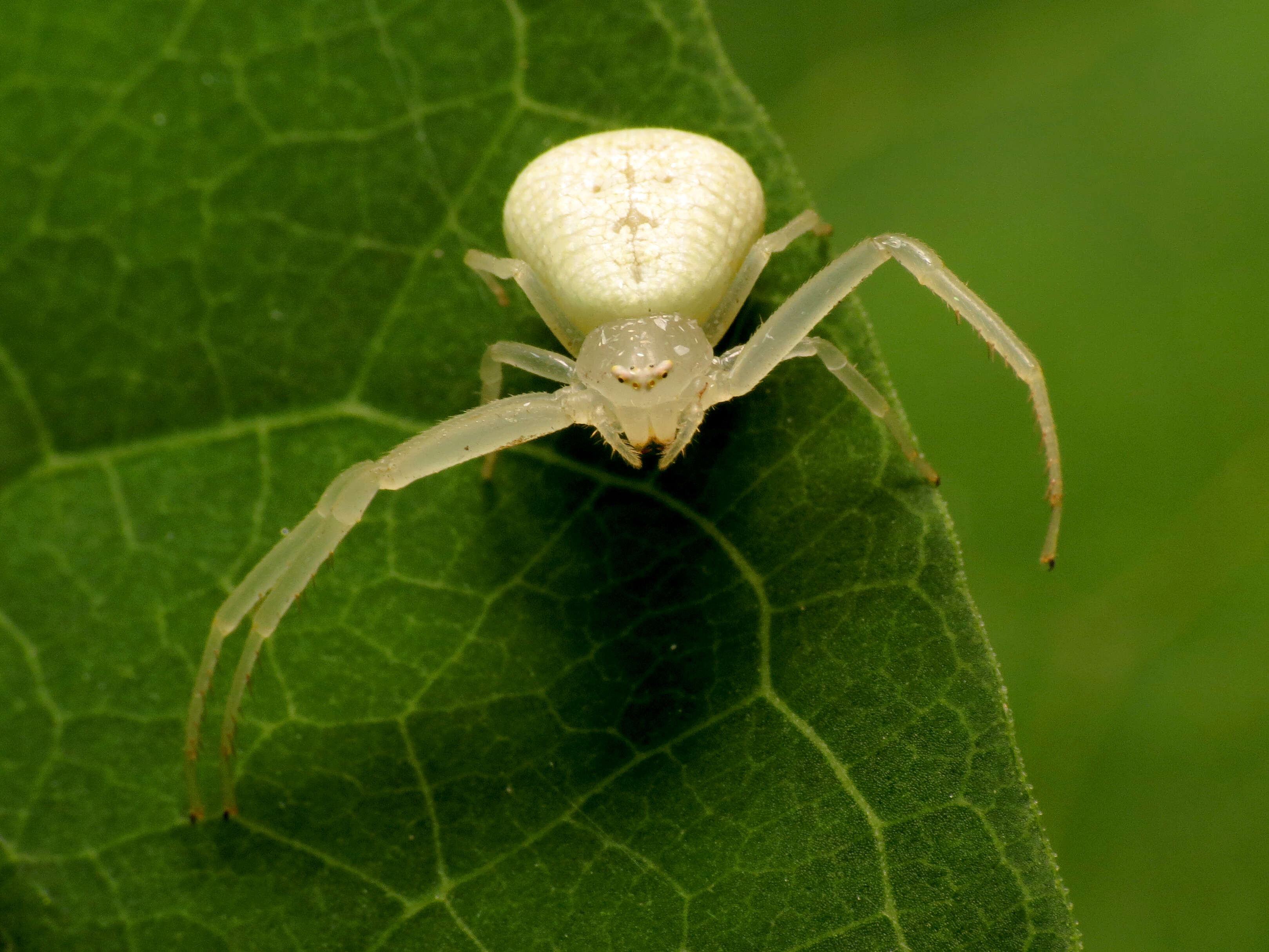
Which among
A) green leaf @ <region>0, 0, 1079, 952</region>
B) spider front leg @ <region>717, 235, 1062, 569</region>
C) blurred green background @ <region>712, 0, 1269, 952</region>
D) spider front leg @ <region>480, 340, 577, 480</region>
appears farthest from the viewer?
blurred green background @ <region>712, 0, 1269, 952</region>

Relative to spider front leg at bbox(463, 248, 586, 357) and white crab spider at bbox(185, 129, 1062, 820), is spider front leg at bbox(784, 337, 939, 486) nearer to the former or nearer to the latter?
white crab spider at bbox(185, 129, 1062, 820)

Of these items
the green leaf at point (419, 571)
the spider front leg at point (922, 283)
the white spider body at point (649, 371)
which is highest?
the spider front leg at point (922, 283)

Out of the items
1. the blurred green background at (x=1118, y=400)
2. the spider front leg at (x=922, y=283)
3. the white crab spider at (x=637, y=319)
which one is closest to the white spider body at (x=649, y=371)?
the white crab spider at (x=637, y=319)

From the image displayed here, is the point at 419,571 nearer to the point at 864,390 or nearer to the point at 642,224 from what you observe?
the point at 642,224

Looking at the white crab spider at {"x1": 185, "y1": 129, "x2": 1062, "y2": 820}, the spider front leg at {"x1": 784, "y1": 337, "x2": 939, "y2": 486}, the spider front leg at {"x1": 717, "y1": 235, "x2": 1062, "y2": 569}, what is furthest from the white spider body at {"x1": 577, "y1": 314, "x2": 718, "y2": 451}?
the spider front leg at {"x1": 784, "y1": 337, "x2": 939, "y2": 486}

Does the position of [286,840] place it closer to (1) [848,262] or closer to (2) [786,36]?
(1) [848,262]

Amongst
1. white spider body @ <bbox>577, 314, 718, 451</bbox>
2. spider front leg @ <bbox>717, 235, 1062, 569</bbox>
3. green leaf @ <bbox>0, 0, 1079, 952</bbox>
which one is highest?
spider front leg @ <bbox>717, 235, 1062, 569</bbox>

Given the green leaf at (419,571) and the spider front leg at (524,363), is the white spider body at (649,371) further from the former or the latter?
the green leaf at (419,571)
